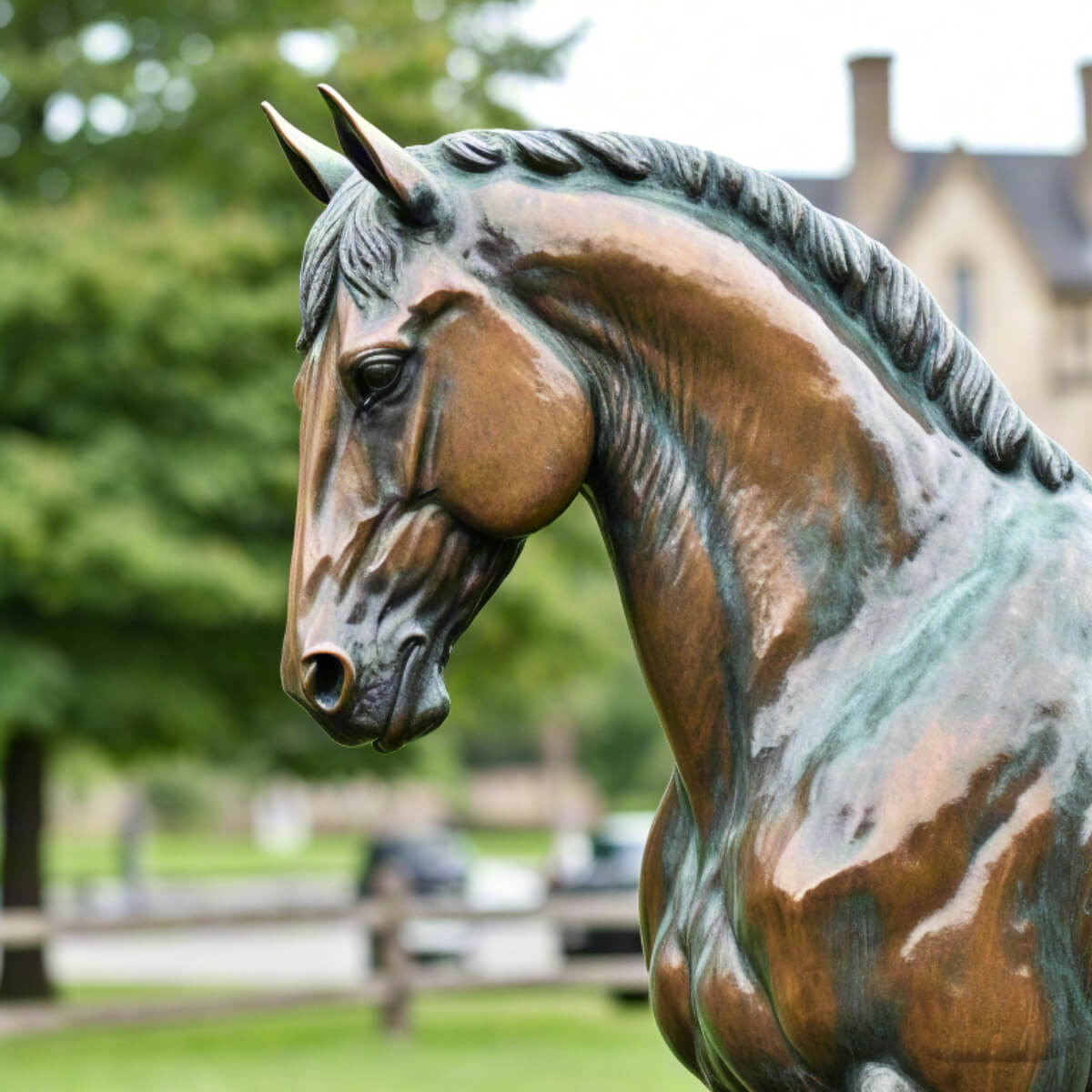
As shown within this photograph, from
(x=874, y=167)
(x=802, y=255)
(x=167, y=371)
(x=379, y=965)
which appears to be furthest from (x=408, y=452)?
(x=874, y=167)

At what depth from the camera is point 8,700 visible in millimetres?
11219

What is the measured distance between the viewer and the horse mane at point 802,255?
1.92 meters

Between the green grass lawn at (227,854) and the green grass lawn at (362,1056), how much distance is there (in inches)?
718

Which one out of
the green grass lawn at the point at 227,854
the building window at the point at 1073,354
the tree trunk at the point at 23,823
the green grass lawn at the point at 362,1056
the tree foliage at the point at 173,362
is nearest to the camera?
the green grass lawn at the point at 362,1056

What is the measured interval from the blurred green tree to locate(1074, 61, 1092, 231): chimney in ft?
85.1

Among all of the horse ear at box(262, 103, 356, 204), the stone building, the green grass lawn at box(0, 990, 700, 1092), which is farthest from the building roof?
the horse ear at box(262, 103, 356, 204)

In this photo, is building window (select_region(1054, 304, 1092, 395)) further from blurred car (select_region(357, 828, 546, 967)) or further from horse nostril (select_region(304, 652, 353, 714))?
horse nostril (select_region(304, 652, 353, 714))

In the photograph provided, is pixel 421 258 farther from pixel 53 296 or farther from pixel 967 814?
pixel 53 296

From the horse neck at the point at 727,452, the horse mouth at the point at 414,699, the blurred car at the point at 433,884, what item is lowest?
the blurred car at the point at 433,884

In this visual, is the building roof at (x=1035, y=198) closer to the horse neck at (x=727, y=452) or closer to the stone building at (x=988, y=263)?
the stone building at (x=988, y=263)

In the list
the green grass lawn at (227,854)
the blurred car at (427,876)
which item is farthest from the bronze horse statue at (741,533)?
the green grass lawn at (227,854)

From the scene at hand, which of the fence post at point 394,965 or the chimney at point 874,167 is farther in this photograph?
the chimney at point 874,167

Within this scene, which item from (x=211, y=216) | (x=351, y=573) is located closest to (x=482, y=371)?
(x=351, y=573)

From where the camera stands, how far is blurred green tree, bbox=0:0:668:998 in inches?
444
